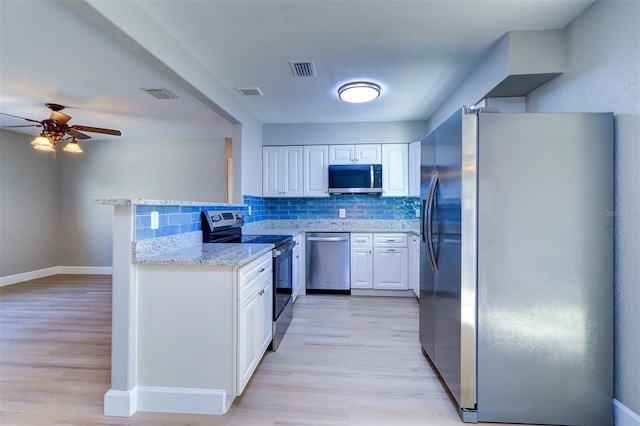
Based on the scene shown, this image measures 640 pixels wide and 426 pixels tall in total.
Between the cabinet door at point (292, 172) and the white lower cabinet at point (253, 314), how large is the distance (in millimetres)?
2246

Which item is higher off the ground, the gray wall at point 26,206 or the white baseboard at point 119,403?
the gray wall at point 26,206

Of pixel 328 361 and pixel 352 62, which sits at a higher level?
pixel 352 62

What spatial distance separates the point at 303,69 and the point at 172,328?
7.70 ft

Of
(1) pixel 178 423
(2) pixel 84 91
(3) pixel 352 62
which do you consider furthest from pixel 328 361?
(2) pixel 84 91

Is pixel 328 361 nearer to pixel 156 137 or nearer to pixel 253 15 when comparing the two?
pixel 253 15

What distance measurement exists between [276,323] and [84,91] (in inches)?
128

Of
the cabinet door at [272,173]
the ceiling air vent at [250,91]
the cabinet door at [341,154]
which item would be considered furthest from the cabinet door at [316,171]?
the ceiling air vent at [250,91]

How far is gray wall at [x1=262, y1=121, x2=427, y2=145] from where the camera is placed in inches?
174

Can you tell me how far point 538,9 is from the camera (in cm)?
190

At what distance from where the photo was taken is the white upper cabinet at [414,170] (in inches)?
165

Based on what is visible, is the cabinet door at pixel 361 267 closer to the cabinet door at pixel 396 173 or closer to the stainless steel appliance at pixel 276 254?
the cabinet door at pixel 396 173

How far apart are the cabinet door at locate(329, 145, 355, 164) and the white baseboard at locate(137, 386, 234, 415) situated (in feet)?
11.1

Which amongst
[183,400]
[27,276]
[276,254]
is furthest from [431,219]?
[27,276]

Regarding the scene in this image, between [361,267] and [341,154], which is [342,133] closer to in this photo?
[341,154]
